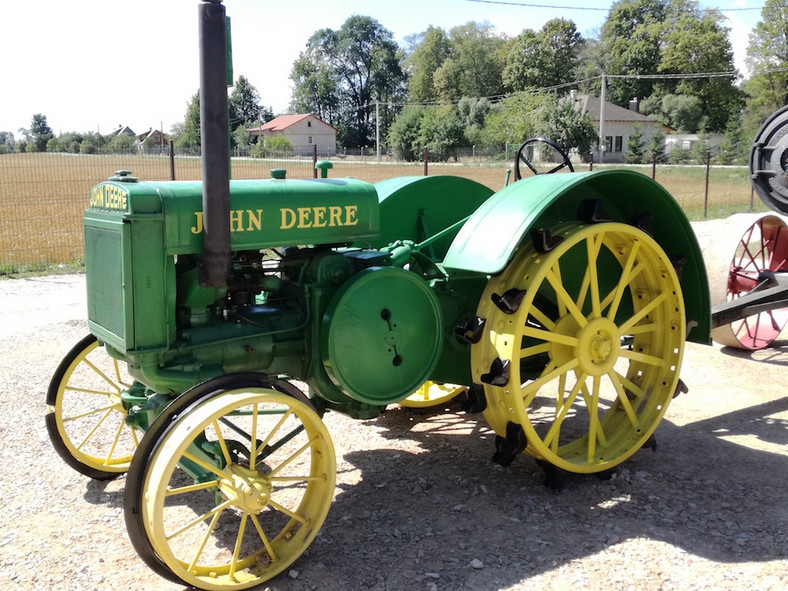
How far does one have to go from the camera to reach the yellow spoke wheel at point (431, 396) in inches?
183

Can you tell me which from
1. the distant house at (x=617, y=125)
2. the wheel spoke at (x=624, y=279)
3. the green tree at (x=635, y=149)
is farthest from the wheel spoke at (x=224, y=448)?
the distant house at (x=617, y=125)

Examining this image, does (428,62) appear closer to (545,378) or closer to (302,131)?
(302,131)

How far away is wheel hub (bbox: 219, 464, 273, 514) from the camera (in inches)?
106

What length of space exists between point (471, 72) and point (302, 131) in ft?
56.2

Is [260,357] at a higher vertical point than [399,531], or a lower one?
higher

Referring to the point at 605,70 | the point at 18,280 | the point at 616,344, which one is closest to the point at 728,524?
the point at 616,344

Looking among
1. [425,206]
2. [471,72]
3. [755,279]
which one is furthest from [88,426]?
[471,72]

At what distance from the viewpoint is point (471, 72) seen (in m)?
70.2

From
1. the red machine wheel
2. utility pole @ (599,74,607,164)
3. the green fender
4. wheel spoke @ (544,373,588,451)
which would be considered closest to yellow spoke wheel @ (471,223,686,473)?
wheel spoke @ (544,373,588,451)

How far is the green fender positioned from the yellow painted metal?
3.45ft

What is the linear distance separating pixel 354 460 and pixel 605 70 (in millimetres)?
65967

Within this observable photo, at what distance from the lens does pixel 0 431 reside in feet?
14.0

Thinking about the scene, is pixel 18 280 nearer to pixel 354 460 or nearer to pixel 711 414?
pixel 354 460

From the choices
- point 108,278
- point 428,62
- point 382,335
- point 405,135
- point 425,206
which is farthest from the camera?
point 428,62
